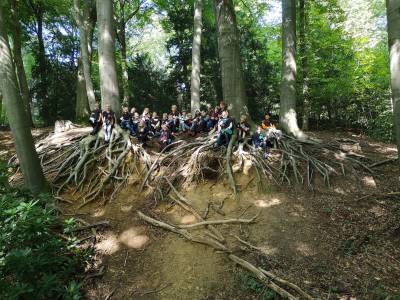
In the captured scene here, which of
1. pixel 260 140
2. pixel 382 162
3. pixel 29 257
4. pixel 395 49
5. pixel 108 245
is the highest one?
pixel 395 49

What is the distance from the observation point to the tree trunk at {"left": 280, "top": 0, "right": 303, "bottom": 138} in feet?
32.3

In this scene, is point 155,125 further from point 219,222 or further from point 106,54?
point 219,222

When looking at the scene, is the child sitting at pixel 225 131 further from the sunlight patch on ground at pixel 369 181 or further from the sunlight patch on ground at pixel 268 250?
the sunlight patch on ground at pixel 369 181

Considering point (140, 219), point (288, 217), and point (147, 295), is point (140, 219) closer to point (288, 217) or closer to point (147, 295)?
point (147, 295)

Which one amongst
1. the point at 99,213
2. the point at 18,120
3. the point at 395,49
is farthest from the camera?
the point at 99,213

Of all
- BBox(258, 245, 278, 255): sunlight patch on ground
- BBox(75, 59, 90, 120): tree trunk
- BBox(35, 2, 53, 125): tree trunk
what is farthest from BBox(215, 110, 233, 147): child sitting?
BBox(35, 2, 53, 125): tree trunk

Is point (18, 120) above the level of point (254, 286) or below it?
above

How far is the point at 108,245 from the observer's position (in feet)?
20.5

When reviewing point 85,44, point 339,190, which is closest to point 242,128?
point 339,190

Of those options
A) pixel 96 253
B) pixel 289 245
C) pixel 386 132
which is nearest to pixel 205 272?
pixel 289 245

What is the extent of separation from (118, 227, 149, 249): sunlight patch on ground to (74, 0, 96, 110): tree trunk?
25.9ft

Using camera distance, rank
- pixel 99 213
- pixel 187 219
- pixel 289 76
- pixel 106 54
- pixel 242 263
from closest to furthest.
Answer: pixel 242 263 < pixel 187 219 < pixel 99 213 < pixel 106 54 < pixel 289 76

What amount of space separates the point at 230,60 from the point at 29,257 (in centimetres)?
677

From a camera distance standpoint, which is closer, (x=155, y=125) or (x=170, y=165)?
(x=170, y=165)
